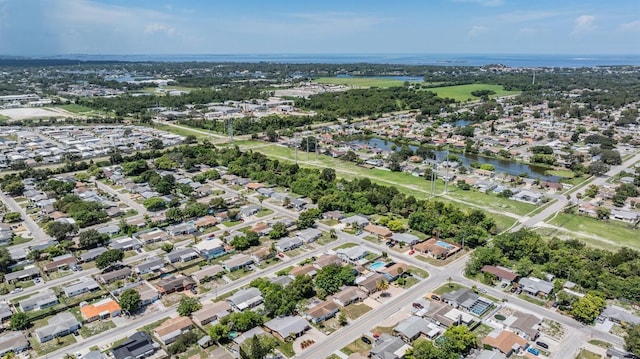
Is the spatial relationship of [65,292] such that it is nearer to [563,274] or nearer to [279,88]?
[563,274]

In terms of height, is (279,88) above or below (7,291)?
above

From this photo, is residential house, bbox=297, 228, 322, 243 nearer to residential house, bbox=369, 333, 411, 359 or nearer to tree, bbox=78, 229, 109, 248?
residential house, bbox=369, 333, 411, 359

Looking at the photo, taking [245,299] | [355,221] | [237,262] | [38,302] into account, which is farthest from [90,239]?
[355,221]

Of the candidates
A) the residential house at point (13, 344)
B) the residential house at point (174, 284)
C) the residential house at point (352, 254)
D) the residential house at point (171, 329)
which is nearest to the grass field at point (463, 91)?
the residential house at point (352, 254)

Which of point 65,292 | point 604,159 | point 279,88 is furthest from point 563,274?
point 279,88

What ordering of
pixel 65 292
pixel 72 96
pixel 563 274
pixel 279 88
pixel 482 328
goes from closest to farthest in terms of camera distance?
1. pixel 482 328
2. pixel 65 292
3. pixel 563 274
4. pixel 72 96
5. pixel 279 88

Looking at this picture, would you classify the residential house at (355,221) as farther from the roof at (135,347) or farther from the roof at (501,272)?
the roof at (135,347)

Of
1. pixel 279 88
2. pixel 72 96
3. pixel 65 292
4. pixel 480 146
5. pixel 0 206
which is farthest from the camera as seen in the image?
pixel 279 88
